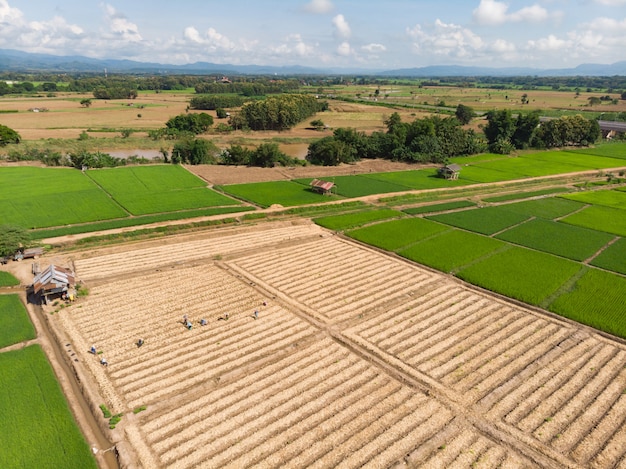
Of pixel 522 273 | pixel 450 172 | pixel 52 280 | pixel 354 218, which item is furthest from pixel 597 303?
pixel 450 172

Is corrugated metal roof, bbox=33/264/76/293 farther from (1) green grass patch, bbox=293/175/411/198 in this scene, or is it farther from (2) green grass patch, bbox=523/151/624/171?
(2) green grass patch, bbox=523/151/624/171

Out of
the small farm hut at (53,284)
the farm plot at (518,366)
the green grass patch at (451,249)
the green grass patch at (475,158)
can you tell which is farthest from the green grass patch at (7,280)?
the green grass patch at (475,158)

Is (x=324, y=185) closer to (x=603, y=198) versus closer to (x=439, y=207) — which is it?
(x=439, y=207)

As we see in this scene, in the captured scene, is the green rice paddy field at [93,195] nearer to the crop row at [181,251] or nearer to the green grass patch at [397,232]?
the crop row at [181,251]

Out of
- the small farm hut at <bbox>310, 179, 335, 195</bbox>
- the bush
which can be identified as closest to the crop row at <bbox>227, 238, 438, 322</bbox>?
the small farm hut at <bbox>310, 179, 335, 195</bbox>

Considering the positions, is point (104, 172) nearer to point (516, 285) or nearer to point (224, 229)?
point (224, 229)

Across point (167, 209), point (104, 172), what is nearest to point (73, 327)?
point (167, 209)
